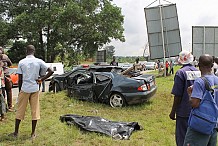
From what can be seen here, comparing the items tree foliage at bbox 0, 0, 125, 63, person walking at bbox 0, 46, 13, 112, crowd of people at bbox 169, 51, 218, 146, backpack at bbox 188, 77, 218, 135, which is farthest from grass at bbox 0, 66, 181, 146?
tree foliage at bbox 0, 0, 125, 63

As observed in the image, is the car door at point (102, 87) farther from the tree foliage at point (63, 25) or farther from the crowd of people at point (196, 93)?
the tree foliage at point (63, 25)

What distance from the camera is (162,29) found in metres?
15.4

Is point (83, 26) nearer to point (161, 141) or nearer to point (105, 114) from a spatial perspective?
point (105, 114)

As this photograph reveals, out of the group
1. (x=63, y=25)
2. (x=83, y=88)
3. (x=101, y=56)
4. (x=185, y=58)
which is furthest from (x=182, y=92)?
(x=63, y=25)

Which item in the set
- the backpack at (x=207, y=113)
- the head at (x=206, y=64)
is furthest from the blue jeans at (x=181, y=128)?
the head at (x=206, y=64)

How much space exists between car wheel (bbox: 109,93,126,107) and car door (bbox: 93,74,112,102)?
223 millimetres

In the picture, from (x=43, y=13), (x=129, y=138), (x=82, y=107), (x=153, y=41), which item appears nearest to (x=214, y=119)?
(x=129, y=138)

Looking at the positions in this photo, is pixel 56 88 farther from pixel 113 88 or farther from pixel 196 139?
pixel 196 139

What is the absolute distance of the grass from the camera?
208 inches

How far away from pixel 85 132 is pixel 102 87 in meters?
3.65

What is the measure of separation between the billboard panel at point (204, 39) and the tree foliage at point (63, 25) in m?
21.4

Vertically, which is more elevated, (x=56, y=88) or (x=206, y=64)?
(x=206, y=64)

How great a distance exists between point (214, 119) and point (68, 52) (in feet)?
104

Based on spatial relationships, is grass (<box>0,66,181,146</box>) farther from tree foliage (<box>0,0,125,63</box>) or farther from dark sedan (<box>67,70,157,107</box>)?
tree foliage (<box>0,0,125,63</box>)
